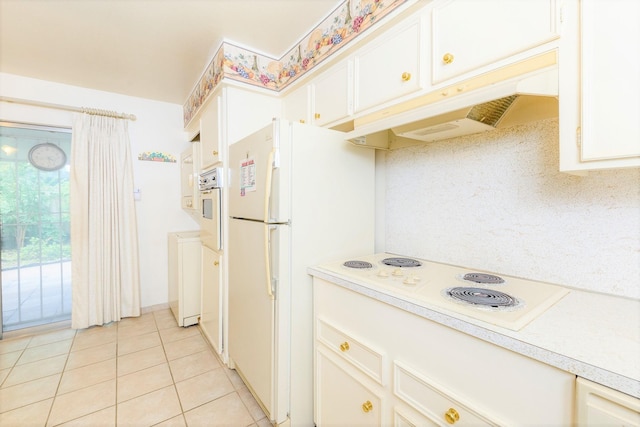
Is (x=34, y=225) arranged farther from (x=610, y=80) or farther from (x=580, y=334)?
(x=610, y=80)

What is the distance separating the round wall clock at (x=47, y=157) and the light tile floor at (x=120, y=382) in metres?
1.64

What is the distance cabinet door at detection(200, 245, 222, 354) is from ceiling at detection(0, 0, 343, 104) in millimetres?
1641

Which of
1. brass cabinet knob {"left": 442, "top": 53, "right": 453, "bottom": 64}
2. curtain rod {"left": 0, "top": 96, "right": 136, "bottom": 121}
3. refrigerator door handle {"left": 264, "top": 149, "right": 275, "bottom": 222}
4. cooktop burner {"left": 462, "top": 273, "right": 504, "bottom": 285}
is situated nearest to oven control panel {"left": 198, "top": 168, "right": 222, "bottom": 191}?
refrigerator door handle {"left": 264, "top": 149, "right": 275, "bottom": 222}

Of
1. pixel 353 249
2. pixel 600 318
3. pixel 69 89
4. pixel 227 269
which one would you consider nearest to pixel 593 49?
pixel 600 318

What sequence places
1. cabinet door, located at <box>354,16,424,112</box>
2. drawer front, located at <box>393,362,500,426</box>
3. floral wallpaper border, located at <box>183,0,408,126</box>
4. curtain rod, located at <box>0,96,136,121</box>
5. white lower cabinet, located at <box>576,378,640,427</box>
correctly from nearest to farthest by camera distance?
white lower cabinet, located at <box>576,378,640,427</box> < drawer front, located at <box>393,362,500,426</box> < cabinet door, located at <box>354,16,424,112</box> < floral wallpaper border, located at <box>183,0,408,126</box> < curtain rod, located at <box>0,96,136,121</box>

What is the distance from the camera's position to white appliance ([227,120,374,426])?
141cm

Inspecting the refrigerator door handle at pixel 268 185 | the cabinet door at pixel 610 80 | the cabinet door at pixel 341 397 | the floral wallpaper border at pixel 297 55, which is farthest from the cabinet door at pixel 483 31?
the cabinet door at pixel 341 397

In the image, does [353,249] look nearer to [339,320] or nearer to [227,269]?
[339,320]

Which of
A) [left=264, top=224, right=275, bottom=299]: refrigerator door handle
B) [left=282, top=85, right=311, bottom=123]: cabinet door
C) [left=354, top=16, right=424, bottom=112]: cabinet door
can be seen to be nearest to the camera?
[left=354, top=16, right=424, bottom=112]: cabinet door

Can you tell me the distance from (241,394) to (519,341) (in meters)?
1.75

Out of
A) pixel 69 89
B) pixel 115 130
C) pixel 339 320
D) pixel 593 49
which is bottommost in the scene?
pixel 339 320

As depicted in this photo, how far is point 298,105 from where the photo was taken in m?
2.07

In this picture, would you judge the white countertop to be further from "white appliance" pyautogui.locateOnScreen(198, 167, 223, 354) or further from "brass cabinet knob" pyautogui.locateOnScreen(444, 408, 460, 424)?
"white appliance" pyautogui.locateOnScreen(198, 167, 223, 354)

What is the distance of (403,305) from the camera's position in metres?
0.97
